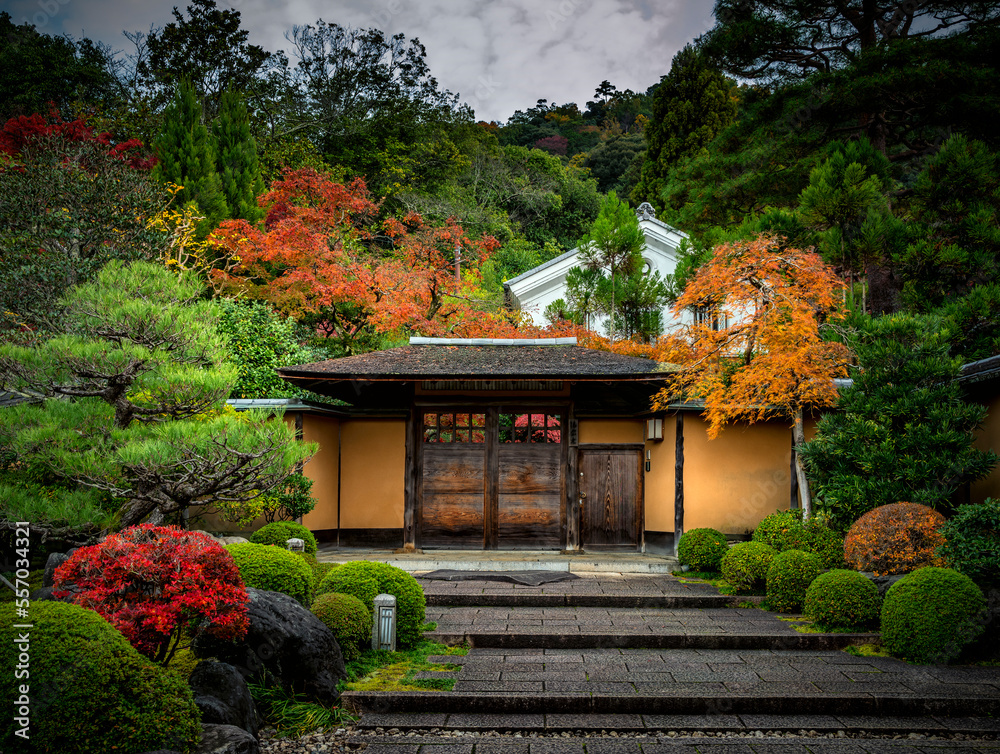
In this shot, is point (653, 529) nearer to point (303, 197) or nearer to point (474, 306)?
point (474, 306)

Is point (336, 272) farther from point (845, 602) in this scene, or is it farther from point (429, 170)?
point (845, 602)

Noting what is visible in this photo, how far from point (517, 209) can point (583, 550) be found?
819 inches

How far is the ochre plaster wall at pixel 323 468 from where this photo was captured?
12.1 m

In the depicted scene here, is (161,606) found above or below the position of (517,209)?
below

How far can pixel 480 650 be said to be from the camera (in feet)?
22.9

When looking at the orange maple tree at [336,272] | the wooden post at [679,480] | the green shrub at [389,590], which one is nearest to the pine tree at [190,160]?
the orange maple tree at [336,272]

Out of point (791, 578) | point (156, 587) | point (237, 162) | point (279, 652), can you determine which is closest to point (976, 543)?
point (791, 578)

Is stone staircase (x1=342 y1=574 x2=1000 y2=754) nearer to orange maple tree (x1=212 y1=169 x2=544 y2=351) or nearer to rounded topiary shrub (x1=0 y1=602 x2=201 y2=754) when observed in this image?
rounded topiary shrub (x1=0 y1=602 x2=201 y2=754)

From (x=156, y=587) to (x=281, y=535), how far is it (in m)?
5.26

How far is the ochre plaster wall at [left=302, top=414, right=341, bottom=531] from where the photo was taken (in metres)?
12.1

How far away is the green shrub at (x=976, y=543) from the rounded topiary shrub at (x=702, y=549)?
3760 mm

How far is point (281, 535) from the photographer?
31.7 feet

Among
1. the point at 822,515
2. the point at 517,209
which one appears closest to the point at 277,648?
the point at 822,515

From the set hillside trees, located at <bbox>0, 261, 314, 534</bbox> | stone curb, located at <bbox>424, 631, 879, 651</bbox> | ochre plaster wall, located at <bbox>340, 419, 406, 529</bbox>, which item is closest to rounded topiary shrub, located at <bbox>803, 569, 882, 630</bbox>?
stone curb, located at <bbox>424, 631, 879, 651</bbox>
